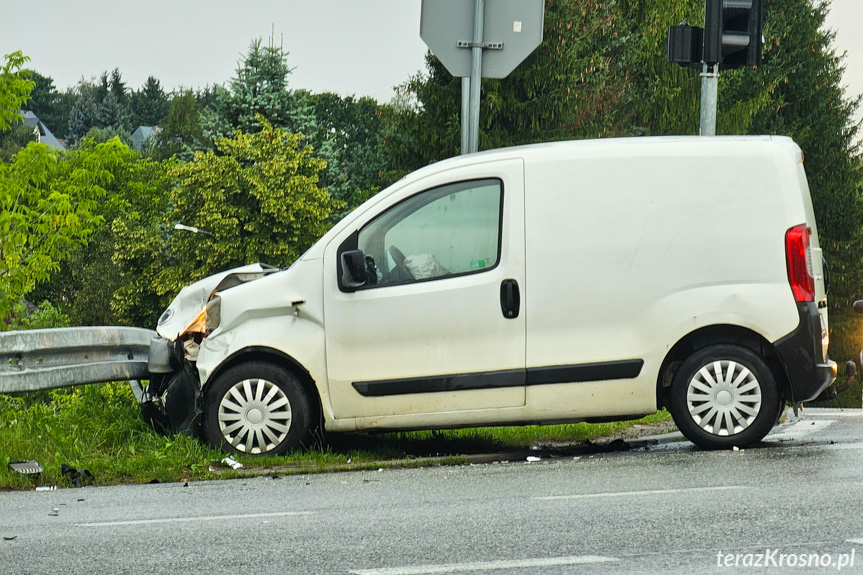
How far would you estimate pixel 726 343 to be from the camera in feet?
25.6

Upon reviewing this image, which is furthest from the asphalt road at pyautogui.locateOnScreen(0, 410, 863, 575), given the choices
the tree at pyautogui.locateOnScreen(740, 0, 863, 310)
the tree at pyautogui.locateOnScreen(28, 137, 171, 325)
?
the tree at pyautogui.locateOnScreen(28, 137, 171, 325)

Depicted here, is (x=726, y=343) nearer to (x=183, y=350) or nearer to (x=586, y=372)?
(x=586, y=372)

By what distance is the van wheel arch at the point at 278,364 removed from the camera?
7.93m

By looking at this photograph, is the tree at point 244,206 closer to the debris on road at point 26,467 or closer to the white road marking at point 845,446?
the debris on road at point 26,467

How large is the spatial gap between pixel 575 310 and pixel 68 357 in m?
3.70

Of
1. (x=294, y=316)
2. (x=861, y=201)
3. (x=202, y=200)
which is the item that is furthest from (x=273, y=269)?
(x=861, y=201)

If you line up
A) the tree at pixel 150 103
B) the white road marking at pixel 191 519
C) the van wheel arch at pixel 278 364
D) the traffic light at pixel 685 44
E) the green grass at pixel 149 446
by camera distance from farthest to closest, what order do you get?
the tree at pixel 150 103 < the traffic light at pixel 685 44 < the van wheel arch at pixel 278 364 < the green grass at pixel 149 446 < the white road marking at pixel 191 519

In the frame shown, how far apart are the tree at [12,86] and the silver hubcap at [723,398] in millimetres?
17479

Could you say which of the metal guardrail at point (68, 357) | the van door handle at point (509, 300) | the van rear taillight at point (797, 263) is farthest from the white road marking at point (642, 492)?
the metal guardrail at point (68, 357)

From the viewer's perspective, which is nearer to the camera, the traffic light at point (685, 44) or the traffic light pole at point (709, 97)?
the traffic light pole at point (709, 97)

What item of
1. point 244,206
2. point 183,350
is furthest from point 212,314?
→ point 244,206

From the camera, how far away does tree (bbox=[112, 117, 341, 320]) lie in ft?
136

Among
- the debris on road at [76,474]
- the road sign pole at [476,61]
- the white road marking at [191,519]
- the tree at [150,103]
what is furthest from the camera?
the tree at [150,103]

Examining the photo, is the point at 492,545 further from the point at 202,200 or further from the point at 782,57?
the point at 782,57
